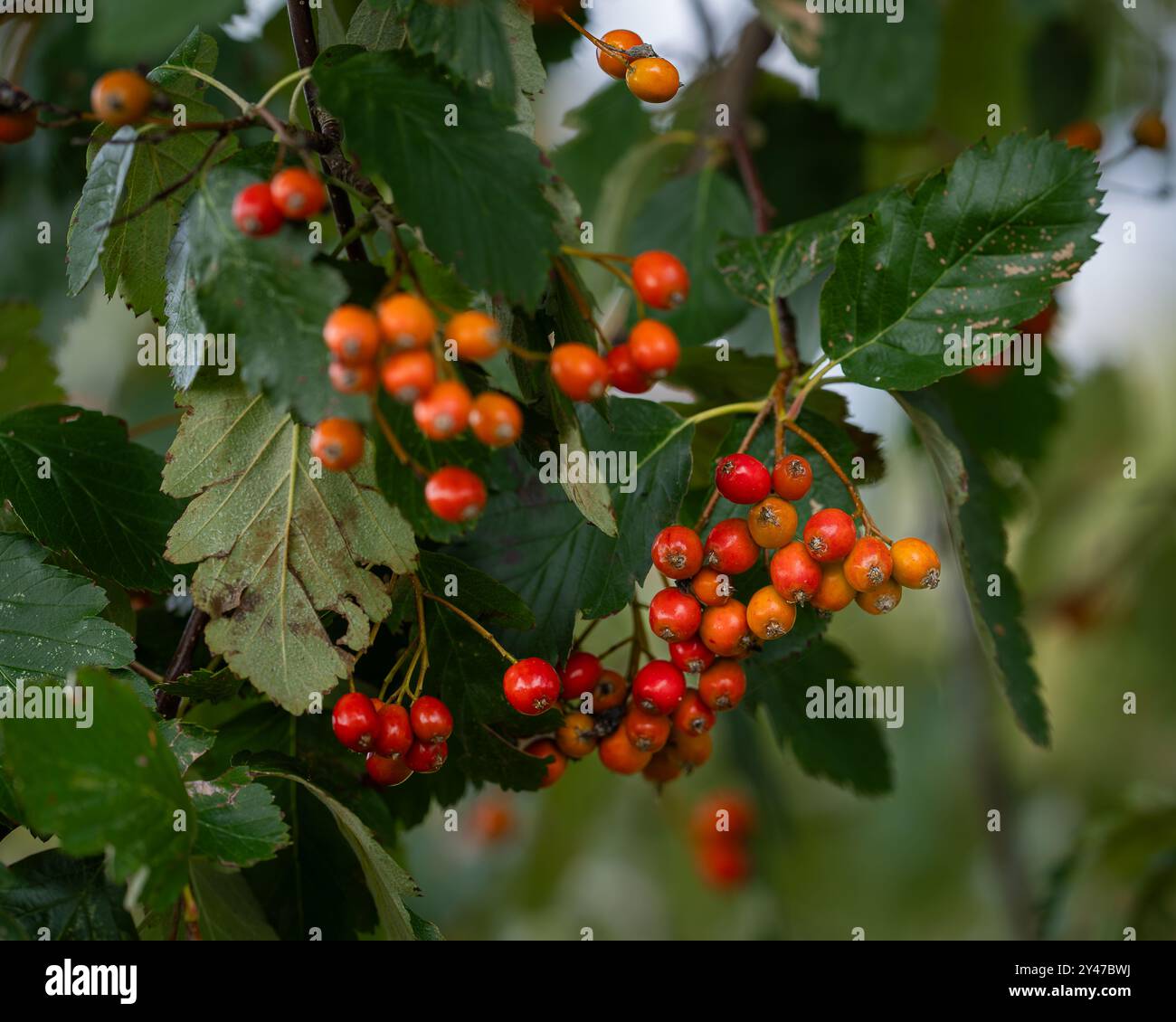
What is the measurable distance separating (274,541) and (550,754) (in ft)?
0.92

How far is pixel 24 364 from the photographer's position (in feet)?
3.65

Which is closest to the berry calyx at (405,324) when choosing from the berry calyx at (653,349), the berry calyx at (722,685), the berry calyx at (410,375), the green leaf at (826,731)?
the berry calyx at (410,375)

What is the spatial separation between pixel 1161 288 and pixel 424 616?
13.2 feet

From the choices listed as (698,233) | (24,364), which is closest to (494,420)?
(24,364)

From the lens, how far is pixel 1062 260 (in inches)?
32.4

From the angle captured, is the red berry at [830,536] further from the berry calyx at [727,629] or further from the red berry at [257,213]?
the red berry at [257,213]

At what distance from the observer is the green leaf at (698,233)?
1.26m

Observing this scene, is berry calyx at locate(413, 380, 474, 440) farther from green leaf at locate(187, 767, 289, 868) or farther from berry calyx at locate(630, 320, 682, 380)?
green leaf at locate(187, 767, 289, 868)

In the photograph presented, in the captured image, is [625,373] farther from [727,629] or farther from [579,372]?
[727,629]

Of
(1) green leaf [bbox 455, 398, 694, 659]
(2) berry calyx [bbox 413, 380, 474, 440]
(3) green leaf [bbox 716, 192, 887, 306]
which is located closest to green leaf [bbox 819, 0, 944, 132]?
(3) green leaf [bbox 716, 192, 887, 306]

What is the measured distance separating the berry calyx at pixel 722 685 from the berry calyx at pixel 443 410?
0.33m

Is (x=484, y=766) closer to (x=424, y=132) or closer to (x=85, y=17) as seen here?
(x=424, y=132)

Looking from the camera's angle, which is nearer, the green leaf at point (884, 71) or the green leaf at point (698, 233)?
the green leaf at point (698, 233)
